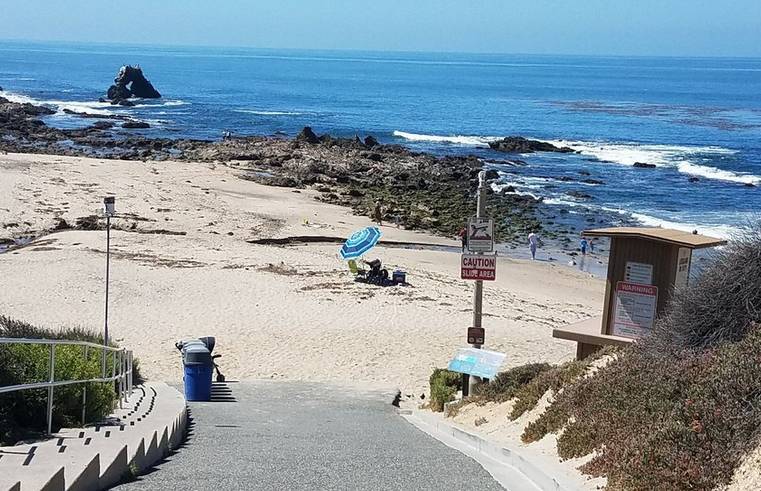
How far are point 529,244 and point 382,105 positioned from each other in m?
72.2

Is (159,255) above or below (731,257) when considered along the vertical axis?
below

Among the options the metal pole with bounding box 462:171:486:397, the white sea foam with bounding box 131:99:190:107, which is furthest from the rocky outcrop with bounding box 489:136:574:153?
the metal pole with bounding box 462:171:486:397

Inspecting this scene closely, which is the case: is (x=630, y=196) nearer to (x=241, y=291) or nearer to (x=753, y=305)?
(x=241, y=291)

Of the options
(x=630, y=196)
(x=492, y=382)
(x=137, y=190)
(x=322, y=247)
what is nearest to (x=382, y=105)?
(x=630, y=196)

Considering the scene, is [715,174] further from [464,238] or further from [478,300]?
[478,300]

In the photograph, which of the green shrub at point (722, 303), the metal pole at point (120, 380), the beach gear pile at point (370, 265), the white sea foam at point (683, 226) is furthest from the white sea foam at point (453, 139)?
the green shrub at point (722, 303)

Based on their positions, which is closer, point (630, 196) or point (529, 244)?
point (529, 244)

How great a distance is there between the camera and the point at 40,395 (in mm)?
7680

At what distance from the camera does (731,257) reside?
822cm

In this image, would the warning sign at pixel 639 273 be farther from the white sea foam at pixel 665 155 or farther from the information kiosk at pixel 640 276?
the white sea foam at pixel 665 155

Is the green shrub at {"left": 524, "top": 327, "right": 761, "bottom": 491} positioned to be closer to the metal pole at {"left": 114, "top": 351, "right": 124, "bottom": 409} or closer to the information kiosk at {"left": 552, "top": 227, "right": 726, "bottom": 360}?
the information kiosk at {"left": 552, "top": 227, "right": 726, "bottom": 360}

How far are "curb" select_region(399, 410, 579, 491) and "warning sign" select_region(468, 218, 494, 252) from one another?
266 cm

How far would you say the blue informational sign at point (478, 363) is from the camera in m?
12.1

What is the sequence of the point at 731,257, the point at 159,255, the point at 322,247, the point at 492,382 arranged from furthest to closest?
the point at 322,247, the point at 159,255, the point at 492,382, the point at 731,257
